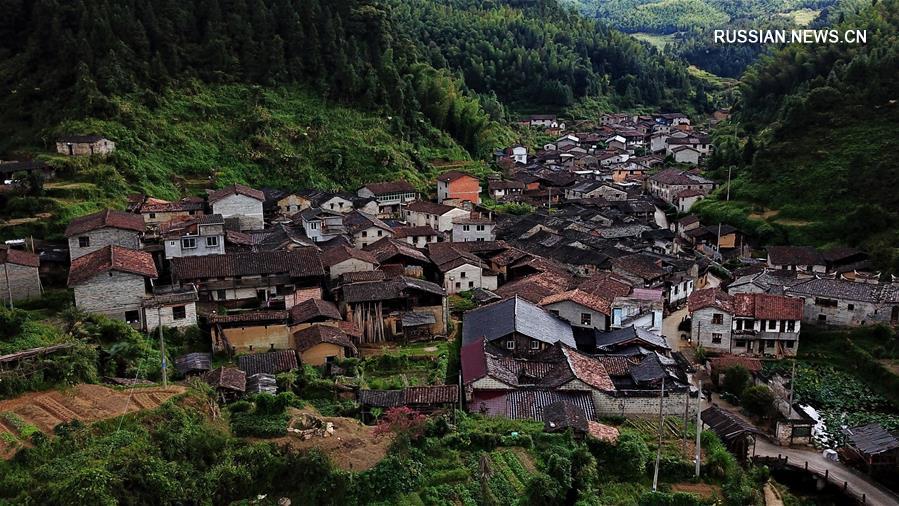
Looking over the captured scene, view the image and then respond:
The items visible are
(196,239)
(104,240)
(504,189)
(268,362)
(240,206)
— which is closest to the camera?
(268,362)

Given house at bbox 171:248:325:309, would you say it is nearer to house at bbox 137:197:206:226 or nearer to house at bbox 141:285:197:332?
house at bbox 141:285:197:332

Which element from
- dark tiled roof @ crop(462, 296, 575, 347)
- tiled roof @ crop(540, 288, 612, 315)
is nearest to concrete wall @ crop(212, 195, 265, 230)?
dark tiled roof @ crop(462, 296, 575, 347)

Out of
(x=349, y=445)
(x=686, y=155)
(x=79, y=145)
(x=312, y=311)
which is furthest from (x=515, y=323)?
(x=686, y=155)

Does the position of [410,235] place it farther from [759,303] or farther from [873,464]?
[873,464]

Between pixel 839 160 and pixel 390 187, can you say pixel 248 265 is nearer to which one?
pixel 390 187

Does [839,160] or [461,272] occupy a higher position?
[839,160]
